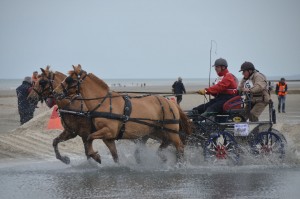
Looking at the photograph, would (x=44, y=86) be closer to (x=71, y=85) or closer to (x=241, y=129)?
(x=71, y=85)

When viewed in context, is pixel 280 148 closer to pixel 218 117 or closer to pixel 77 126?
pixel 218 117

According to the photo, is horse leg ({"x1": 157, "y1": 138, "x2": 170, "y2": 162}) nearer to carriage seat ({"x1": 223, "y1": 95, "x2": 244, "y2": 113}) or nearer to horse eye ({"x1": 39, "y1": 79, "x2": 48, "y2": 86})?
carriage seat ({"x1": 223, "y1": 95, "x2": 244, "y2": 113})

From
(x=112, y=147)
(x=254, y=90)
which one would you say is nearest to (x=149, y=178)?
(x=112, y=147)

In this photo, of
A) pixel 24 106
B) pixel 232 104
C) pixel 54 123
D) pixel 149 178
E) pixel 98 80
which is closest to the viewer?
pixel 149 178

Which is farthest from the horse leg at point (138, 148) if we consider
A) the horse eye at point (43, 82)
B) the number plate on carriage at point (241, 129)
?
the horse eye at point (43, 82)

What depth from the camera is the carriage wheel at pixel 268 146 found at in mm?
13172

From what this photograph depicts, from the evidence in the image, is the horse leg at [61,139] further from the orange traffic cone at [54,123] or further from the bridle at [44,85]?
the orange traffic cone at [54,123]

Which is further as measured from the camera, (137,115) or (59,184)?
(137,115)

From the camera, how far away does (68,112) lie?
12359 mm

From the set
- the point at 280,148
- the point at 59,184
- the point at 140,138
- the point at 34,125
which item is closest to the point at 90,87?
the point at 140,138

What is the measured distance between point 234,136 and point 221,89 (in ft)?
3.47

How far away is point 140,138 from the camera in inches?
524

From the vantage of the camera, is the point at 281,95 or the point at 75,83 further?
the point at 281,95

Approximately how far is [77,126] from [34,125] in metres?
7.47
